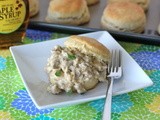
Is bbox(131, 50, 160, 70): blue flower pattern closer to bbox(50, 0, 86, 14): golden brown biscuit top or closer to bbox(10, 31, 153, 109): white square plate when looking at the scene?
bbox(10, 31, 153, 109): white square plate

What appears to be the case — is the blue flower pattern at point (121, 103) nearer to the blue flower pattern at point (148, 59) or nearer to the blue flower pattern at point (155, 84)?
the blue flower pattern at point (155, 84)

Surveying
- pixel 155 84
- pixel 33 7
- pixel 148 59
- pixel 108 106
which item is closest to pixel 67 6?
pixel 33 7

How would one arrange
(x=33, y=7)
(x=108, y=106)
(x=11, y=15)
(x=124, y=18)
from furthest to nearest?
(x=33, y=7)
(x=124, y=18)
(x=11, y=15)
(x=108, y=106)

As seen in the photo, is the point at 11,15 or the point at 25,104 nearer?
the point at 25,104

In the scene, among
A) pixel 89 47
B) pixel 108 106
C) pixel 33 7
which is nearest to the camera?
pixel 108 106

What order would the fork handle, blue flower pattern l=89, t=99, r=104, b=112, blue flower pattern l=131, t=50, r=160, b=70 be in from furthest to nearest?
blue flower pattern l=131, t=50, r=160, b=70 < blue flower pattern l=89, t=99, r=104, b=112 < the fork handle

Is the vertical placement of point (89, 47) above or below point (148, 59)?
above

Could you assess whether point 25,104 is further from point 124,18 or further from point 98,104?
point 124,18

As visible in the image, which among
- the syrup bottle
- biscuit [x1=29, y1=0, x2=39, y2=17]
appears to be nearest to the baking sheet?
biscuit [x1=29, y1=0, x2=39, y2=17]
